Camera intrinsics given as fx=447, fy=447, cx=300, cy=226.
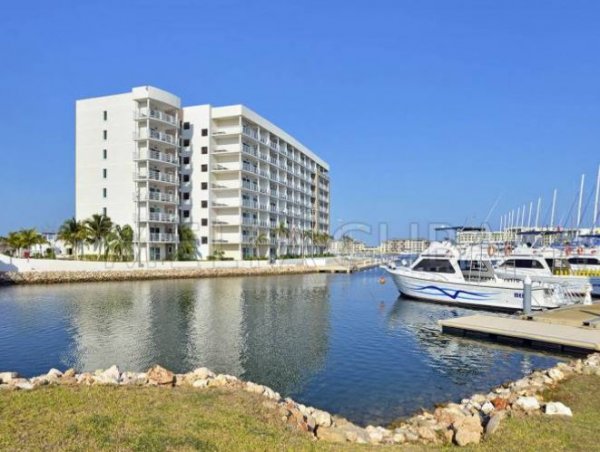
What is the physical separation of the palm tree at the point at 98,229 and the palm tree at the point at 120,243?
2.65 feet

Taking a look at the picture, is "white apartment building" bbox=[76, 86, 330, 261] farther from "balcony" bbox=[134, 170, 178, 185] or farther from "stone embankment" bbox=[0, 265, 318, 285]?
"stone embankment" bbox=[0, 265, 318, 285]

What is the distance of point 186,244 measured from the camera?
64938mm

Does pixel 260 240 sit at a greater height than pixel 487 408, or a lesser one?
greater

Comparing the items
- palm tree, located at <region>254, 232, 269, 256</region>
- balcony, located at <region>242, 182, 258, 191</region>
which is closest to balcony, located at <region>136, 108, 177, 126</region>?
balcony, located at <region>242, 182, 258, 191</region>

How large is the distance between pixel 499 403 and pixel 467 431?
3.30m

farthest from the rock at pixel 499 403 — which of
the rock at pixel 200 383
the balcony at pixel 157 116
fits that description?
the balcony at pixel 157 116

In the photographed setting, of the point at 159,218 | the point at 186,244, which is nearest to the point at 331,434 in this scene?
the point at 159,218

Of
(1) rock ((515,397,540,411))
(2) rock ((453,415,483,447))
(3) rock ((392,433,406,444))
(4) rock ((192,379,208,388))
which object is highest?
(4) rock ((192,379,208,388))

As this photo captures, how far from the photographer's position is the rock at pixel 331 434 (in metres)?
8.28

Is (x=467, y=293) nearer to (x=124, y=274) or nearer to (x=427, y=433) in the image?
(x=427, y=433)

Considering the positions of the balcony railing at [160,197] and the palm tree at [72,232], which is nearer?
the palm tree at [72,232]

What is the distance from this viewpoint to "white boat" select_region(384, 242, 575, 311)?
28.7 metres

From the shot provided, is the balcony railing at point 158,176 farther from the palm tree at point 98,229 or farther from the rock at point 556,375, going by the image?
the rock at point 556,375

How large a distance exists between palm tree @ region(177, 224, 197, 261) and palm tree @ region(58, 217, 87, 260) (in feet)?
42.4
